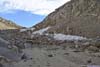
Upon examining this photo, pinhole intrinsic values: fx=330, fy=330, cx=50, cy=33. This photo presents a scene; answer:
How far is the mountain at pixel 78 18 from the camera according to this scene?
56359 mm

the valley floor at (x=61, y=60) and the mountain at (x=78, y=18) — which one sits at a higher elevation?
the mountain at (x=78, y=18)

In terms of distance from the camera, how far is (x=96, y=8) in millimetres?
67125

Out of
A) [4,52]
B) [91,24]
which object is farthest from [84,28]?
[4,52]

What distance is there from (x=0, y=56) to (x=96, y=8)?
2182 inches

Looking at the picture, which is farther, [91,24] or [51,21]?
[51,21]

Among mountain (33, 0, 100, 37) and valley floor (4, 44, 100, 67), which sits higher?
mountain (33, 0, 100, 37)

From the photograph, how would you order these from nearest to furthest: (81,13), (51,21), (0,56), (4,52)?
(0,56) < (4,52) < (81,13) < (51,21)

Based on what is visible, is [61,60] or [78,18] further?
[78,18]

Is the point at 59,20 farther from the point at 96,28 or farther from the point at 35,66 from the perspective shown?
the point at 35,66

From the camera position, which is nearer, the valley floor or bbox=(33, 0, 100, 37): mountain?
the valley floor

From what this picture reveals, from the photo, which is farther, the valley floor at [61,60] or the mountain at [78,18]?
the mountain at [78,18]

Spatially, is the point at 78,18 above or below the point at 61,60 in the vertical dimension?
above

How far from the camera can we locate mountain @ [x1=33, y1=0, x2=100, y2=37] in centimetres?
5636

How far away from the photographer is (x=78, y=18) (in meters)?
66.8
